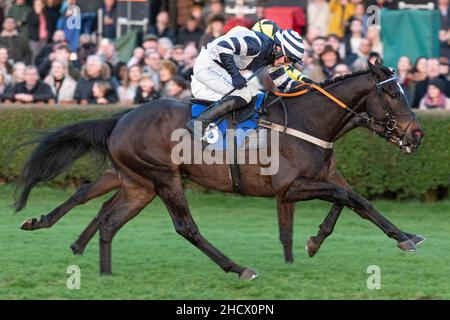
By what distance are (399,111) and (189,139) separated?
139cm

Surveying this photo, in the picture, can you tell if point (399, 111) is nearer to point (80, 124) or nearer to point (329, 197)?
point (329, 197)

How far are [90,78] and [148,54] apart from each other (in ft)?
2.68

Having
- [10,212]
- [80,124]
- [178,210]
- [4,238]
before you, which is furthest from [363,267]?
[10,212]

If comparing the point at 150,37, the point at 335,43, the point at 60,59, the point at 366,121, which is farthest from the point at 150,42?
the point at 366,121

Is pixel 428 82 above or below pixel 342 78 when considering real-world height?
below

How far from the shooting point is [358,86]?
739 centimetres

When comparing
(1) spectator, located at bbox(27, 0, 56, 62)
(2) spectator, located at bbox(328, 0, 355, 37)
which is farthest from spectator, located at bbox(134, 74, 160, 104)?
(1) spectator, located at bbox(27, 0, 56, 62)

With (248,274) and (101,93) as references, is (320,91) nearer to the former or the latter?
(248,274)

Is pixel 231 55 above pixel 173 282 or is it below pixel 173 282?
above

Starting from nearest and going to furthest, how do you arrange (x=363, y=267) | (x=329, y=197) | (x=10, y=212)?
(x=329, y=197) < (x=363, y=267) < (x=10, y=212)

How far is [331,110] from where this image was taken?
7.44 metres

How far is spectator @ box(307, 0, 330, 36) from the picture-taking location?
526 inches

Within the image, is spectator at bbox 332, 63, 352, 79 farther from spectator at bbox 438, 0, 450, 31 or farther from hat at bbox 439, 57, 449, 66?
spectator at bbox 438, 0, 450, 31

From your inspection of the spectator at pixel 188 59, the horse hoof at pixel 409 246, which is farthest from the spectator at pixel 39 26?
the horse hoof at pixel 409 246
